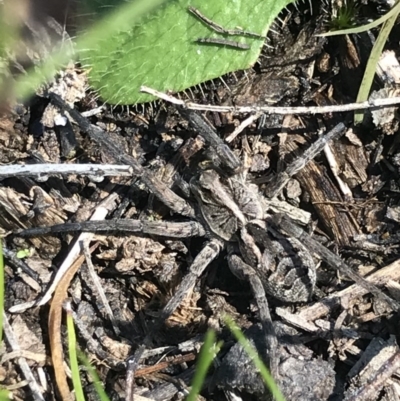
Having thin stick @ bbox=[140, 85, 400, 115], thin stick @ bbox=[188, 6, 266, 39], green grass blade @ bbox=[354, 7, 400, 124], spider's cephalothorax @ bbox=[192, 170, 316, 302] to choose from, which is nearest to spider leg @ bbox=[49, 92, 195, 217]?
spider's cephalothorax @ bbox=[192, 170, 316, 302]

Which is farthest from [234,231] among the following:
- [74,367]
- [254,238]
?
[74,367]

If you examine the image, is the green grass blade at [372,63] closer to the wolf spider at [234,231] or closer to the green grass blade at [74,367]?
the wolf spider at [234,231]

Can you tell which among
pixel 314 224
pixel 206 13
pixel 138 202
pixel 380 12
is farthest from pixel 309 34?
pixel 138 202

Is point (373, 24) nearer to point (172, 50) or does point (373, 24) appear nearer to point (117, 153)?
point (172, 50)

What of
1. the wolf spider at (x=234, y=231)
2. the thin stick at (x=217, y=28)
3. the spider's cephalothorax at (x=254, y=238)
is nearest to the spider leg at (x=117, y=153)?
the wolf spider at (x=234, y=231)

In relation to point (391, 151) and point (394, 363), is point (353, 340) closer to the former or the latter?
point (394, 363)
